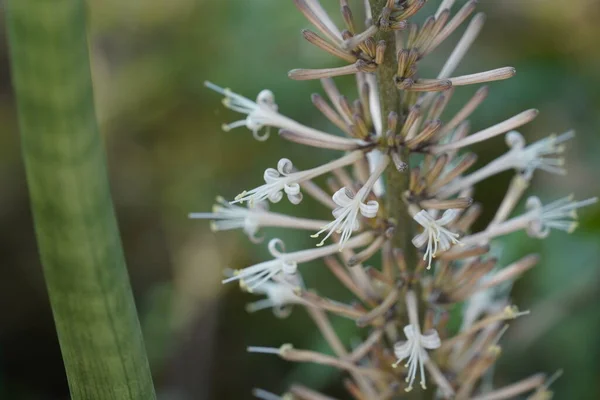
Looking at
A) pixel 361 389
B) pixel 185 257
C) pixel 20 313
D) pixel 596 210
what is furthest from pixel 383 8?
pixel 20 313

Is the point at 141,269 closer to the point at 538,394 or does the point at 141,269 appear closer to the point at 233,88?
the point at 233,88

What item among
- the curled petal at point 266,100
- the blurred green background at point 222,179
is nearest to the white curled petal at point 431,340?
the curled petal at point 266,100

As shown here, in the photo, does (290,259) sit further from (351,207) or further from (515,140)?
(515,140)

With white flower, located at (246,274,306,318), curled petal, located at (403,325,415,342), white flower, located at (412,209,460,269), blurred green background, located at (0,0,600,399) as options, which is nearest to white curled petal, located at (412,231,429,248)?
white flower, located at (412,209,460,269)

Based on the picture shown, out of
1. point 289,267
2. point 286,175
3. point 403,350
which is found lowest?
point 403,350

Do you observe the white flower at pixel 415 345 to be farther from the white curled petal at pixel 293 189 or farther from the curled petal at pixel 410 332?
the white curled petal at pixel 293 189

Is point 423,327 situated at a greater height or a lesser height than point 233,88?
lesser

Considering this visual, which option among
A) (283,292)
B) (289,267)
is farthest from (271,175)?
(283,292)
